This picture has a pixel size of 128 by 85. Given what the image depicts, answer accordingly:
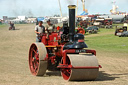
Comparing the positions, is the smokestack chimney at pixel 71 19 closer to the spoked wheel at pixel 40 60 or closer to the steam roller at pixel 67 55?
the steam roller at pixel 67 55

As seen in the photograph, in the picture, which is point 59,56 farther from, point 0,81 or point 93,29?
point 93,29

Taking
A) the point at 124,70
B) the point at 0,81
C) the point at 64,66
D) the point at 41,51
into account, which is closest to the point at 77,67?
the point at 64,66

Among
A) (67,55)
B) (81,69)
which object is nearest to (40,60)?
(67,55)

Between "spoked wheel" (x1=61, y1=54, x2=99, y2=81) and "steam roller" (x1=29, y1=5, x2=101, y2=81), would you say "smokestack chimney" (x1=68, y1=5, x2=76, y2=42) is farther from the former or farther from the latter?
"spoked wheel" (x1=61, y1=54, x2=99, y2=81)

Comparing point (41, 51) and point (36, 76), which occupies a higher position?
point (41, 51)

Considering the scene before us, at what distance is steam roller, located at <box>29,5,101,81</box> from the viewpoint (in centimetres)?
642

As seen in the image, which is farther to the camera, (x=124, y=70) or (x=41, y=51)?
(x=124, y=70)

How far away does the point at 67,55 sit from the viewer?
6.64m

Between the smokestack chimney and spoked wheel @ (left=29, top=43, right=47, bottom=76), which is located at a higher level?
the smokestack chimney

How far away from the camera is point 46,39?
834cm

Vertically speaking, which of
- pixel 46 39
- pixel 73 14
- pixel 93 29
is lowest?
pixel 93 29

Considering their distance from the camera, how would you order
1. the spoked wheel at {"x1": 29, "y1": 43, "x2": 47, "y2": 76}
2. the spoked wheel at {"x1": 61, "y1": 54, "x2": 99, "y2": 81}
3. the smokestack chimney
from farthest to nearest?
the spoked wheel at {"x1": 29, "y1": 43, "x2": 47, "y2": 76} < the smokestack chimney < the spoked wheel at {"x1": 61, "y1": 54, "x2": 99, "y2": 81}

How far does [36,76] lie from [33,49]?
3.13 ft

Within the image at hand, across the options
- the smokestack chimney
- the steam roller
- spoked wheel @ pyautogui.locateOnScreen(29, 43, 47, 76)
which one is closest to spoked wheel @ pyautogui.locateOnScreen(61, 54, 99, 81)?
the steam roller
